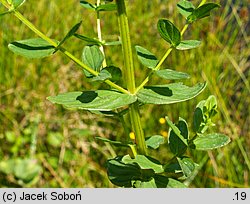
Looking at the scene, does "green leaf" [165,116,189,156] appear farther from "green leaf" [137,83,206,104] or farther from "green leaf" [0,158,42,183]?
"green leaf" [0,158,42,183]

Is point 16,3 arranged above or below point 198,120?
above

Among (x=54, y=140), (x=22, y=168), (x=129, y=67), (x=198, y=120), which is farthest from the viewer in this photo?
(x=54, y=140)

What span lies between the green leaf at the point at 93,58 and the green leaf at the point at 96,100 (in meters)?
0.05

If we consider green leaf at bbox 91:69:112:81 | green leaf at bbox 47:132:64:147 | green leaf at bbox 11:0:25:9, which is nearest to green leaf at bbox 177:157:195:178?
green leaf at bbox 91:69:112:81

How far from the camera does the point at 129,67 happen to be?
0.56 m

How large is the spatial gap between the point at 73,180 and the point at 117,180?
137cm

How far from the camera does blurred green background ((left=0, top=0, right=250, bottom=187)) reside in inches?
77.5

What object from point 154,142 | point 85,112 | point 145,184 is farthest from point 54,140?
point 145,184

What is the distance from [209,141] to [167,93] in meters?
0.09

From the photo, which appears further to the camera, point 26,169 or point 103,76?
point 26,169

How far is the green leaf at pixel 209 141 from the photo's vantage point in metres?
0.61

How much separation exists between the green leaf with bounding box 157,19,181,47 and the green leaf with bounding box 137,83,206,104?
0.19ft

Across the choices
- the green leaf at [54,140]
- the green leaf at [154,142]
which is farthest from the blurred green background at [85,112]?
the green leaf at [154,142]

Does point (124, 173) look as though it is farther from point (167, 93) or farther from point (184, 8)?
point (184, 8)
